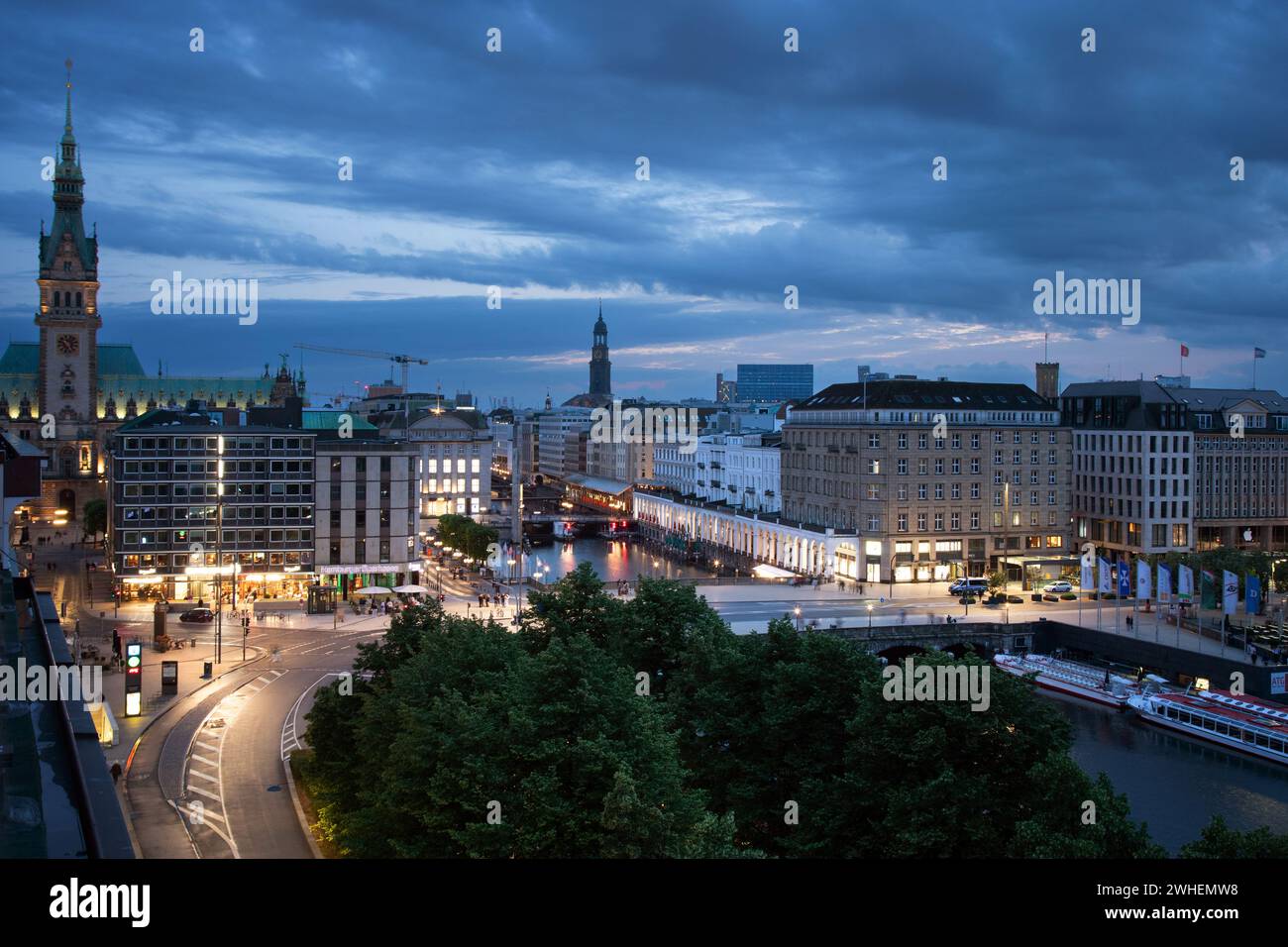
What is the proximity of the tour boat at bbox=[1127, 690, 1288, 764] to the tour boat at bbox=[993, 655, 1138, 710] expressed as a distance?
1211 mm

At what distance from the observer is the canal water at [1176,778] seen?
32.7m

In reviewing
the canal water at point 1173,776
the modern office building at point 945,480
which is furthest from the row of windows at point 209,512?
the modern office building at point 945,480

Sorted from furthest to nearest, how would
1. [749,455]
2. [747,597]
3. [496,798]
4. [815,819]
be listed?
[749,455] < [747,597] < [815,819] < [496,798]

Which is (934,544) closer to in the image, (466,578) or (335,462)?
(466,578)

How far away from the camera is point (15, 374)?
114 meters

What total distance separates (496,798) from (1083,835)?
9911 mm

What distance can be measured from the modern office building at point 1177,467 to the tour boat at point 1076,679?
2734cm

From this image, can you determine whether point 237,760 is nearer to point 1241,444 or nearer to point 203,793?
point 203,793

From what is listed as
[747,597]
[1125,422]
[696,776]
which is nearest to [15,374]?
[747,597]

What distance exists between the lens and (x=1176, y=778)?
37281 mm

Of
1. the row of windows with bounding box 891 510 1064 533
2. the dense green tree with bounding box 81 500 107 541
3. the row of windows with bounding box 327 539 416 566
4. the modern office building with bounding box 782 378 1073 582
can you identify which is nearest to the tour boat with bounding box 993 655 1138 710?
the modern office building with bounding box 782 378 1073 582

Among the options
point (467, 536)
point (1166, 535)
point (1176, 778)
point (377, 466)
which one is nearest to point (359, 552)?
point (377, 466)

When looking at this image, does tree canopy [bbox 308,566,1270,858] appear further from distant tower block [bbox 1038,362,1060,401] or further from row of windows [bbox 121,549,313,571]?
distant tower block [bbox 1038,362,1060,401]

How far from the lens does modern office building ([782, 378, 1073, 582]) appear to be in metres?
69.4
